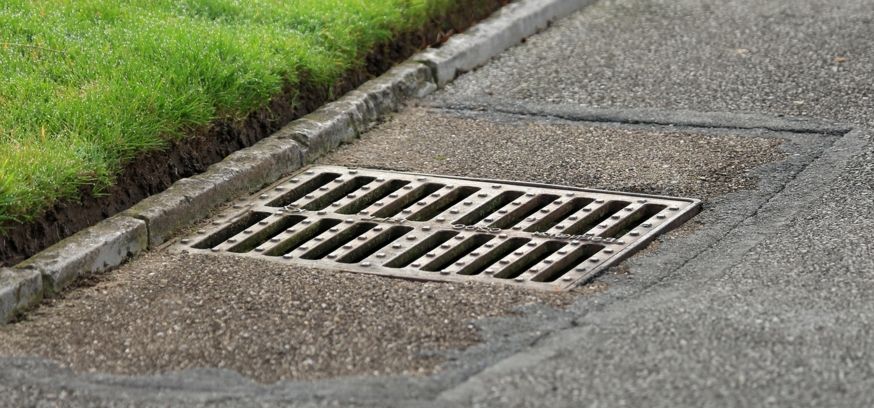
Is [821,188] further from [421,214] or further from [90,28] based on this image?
[90,28]

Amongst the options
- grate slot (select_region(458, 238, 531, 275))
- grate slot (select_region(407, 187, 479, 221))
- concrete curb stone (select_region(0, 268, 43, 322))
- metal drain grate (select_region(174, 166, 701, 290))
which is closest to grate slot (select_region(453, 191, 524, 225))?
metal drain grate (select_region(174, 166, 701, 290))

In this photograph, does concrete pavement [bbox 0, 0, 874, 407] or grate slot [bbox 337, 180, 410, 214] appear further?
grate slot [bbox 337, 180, 410, 214]

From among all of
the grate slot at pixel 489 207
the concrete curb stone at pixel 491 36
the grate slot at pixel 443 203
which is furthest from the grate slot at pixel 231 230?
the concrete curb stone at pixel 491 36

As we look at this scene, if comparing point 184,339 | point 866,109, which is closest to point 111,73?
point 184,339

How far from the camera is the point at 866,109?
5.59 m

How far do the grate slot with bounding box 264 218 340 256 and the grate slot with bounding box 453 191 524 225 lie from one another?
425 mm

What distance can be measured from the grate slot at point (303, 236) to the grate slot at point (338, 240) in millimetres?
84

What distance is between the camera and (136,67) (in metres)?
5.14

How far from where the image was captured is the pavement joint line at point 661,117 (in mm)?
5414

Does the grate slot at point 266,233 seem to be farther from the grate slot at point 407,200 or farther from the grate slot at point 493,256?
the grate slot at point 493,256

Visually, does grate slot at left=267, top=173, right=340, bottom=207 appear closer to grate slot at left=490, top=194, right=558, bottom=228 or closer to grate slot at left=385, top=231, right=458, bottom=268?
grate slot at left=385, top=231, right=458, bottom=268

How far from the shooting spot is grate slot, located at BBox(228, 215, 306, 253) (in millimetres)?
4460

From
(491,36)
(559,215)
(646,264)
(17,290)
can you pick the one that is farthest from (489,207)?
(491,36)

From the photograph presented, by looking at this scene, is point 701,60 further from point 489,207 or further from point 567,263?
point 567,263
